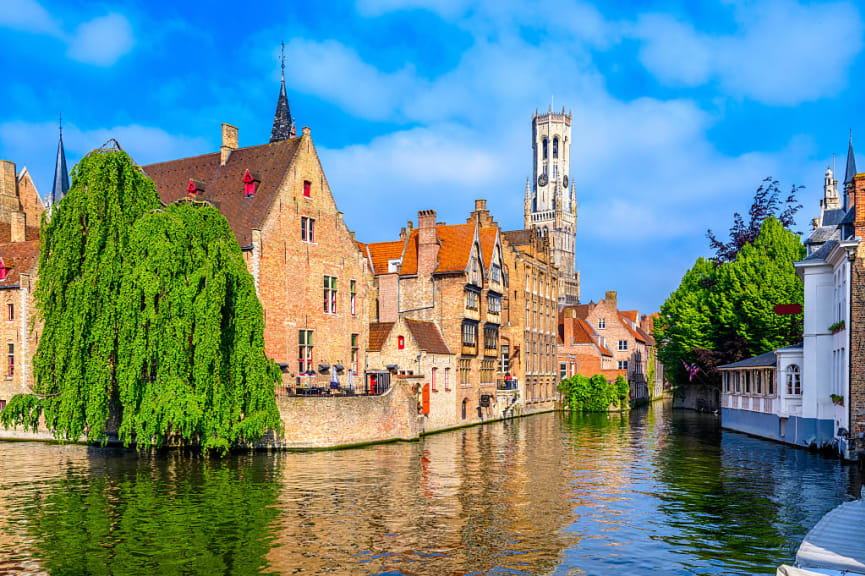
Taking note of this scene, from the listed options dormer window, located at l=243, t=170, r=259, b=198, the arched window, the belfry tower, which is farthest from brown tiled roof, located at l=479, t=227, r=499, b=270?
the belfry tower

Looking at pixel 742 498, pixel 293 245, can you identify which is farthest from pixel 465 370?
pixel 742 498

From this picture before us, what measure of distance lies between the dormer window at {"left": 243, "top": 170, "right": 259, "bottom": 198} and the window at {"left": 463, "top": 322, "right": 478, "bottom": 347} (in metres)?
16.3

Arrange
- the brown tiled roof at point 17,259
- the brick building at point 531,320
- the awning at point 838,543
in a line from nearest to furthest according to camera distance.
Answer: the awning at point 838,543 → the brown tiled roof at point 17,259 → the brick building at point 531,320

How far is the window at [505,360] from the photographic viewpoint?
195 feet

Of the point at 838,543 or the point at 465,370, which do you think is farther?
the point at 465,370

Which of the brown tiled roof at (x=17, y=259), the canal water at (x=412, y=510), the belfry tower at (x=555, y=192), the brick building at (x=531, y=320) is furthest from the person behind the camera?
the belfry tower at (x=555, y=192)

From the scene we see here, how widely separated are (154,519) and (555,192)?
576ft

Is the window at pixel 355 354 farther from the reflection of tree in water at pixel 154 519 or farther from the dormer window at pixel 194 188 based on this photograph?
the reflection of tree in water at pixel 154 519

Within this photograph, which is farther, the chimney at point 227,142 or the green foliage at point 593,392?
the green foliage at point 593,392

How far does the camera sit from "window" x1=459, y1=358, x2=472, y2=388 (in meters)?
49.5

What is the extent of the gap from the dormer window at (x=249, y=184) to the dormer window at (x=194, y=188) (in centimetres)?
232

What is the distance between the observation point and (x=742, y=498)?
23.6m

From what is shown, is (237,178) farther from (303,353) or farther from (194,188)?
(303,353)

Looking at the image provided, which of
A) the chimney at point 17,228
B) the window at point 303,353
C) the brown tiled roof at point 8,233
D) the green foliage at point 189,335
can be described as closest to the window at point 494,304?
the window at point 303,353
